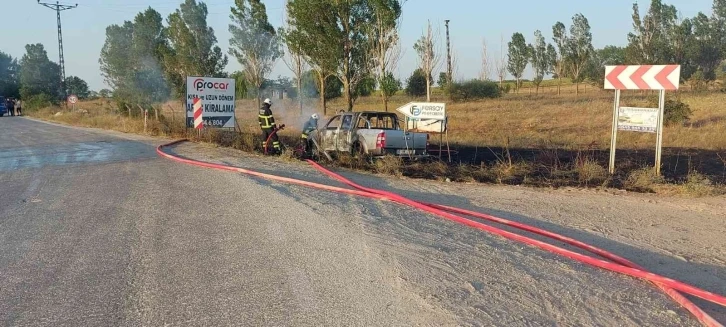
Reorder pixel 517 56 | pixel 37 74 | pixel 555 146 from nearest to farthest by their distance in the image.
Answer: pixel 555 146, pixel 517 56, pixel 37 74

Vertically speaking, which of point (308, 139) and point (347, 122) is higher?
point (347, 122)

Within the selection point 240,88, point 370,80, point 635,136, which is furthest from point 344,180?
point 240,88

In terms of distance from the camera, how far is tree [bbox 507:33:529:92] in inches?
2650

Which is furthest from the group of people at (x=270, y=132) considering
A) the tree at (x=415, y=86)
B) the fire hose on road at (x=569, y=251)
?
the tree at (x=415, y=86)

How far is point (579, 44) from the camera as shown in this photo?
63.9 metres

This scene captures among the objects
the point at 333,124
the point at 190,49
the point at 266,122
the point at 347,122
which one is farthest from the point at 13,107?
the point at 347,122

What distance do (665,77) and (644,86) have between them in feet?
1.53

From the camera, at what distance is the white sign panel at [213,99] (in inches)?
770

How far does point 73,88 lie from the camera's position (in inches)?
3844

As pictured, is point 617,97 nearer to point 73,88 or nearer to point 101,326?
point 101,326

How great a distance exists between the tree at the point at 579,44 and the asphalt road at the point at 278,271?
60077 millimetres

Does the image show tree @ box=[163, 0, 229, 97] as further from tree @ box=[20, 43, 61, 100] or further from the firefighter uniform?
tree @ box=[20, 43, 61, 100]

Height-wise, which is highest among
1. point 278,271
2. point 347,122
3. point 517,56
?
point 517,56

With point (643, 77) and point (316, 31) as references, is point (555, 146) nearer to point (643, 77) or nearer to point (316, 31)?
point (643, 77)
